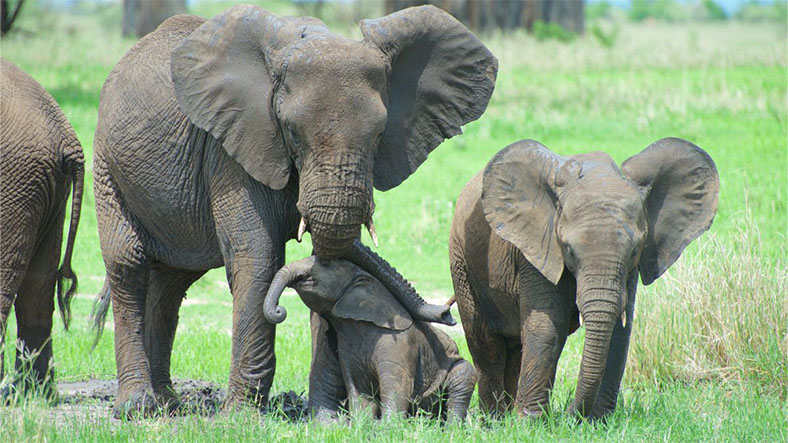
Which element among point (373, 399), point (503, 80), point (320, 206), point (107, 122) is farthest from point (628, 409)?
point (503, 80)

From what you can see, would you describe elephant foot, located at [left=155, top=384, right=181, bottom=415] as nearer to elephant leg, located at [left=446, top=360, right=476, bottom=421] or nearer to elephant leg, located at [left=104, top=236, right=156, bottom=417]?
elephant leg, located at [left=104, top=236, right=156, bottom=417]

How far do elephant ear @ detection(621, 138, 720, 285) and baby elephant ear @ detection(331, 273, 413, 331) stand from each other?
54.3 inches

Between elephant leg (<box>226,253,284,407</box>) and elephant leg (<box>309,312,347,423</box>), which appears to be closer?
elephant leg (<box>226,253,284,407</box>)

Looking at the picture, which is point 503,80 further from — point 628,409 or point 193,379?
point 628,409

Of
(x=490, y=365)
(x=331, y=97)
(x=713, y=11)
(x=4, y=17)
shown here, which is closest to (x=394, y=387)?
(x=490, y=365)

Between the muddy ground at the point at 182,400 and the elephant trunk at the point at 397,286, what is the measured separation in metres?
0.91

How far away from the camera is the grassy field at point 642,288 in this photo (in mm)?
6859

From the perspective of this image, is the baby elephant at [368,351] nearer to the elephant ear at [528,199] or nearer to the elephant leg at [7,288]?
the elephant ear at [528,199]

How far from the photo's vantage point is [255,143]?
695cm

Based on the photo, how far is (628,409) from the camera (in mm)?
7332

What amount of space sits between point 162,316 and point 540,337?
2.84 meters

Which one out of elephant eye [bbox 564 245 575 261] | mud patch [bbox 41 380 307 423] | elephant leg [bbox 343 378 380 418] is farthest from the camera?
mud patch [bbox 41 380 307 423]

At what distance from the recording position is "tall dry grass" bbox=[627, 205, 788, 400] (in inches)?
328

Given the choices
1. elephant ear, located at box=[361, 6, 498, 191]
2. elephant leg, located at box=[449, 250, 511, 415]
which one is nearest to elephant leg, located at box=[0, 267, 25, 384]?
elephant ear, located at box=[361, 6, 498, 191]
